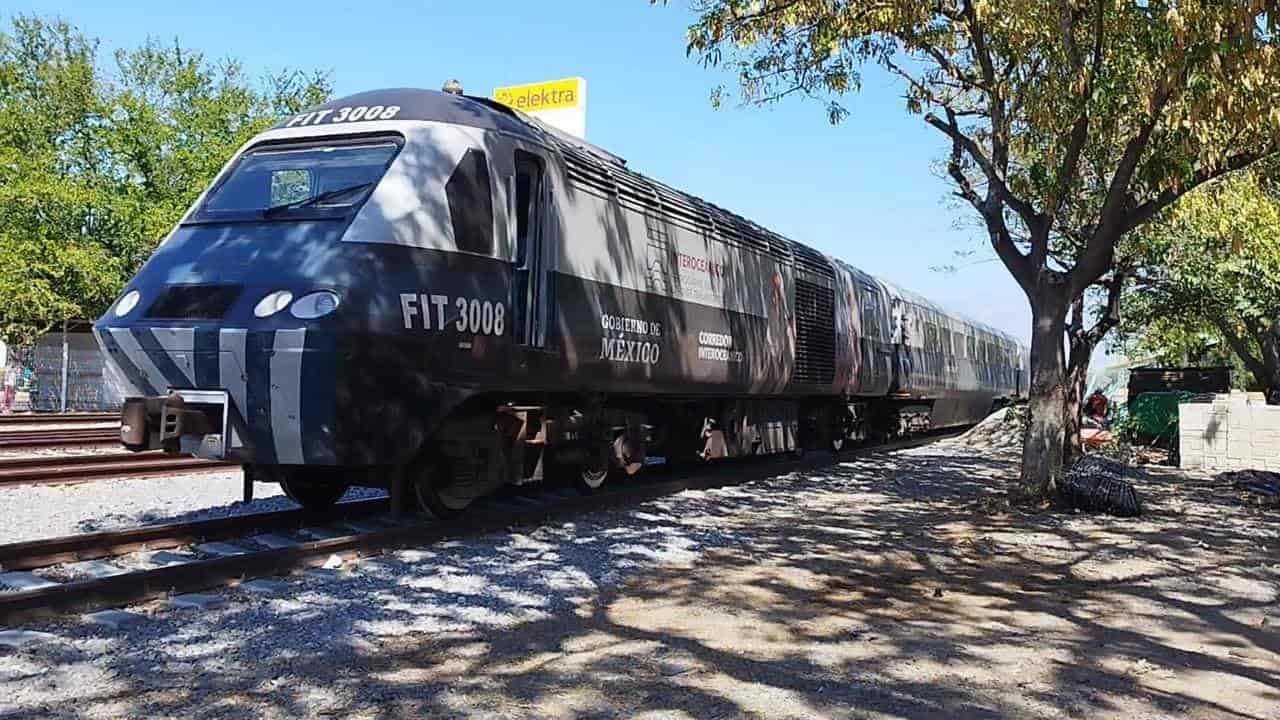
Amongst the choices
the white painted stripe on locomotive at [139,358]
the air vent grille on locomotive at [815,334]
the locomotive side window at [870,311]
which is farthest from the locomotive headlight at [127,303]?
the locomotive side window at [870,311]

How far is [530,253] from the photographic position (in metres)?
8.21

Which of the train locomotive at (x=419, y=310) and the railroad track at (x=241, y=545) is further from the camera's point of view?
the train locomotive at (x=419, y=310)

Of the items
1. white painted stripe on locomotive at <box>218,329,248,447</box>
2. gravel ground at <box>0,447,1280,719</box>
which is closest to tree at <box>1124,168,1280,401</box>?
gravel ground at <box>0,447,1280,719</box>

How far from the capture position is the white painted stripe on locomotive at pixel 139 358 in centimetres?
709

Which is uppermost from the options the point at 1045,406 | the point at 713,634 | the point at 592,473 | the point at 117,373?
the point at 117,373

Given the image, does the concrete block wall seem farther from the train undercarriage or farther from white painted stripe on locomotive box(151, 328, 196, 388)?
white painted stripe on locomotive box(151, 328, 196, 388)

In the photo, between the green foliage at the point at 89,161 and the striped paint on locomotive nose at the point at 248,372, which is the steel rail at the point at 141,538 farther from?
the green foliage at the point at 89,161

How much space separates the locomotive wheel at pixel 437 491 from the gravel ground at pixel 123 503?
173cm

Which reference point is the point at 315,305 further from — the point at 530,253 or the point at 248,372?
the point at 530,253

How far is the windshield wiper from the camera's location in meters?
7.40

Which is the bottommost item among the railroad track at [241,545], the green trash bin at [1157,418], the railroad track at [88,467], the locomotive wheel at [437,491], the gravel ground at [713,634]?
the gravel ground at [713,634]

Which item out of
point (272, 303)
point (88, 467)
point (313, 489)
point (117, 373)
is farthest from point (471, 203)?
point (88, 467)

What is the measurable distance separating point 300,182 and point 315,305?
146cm

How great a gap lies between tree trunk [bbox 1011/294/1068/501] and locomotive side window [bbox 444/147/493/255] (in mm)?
6647
